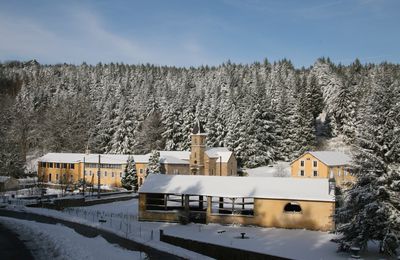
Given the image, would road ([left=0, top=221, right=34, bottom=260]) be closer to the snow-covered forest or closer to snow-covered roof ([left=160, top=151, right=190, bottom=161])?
snow-covered roof ([left=160, top=151, right=190, bottom=161])

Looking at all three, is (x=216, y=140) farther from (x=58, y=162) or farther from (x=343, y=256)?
(x=343, y=256)

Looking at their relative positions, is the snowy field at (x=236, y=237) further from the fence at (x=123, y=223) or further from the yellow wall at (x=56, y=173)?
the yellow wall at (x=56, y=173)

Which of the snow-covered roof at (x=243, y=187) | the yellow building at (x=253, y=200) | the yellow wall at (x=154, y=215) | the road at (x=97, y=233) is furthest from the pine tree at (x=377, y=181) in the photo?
the yellow wall at (x=154, y=215)

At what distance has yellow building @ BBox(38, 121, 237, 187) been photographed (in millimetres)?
67688

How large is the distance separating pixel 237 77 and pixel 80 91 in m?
45.5

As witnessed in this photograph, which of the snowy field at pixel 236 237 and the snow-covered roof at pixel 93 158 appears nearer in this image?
the snowy field at pixel 236 237

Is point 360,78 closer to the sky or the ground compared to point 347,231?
closer to the sky

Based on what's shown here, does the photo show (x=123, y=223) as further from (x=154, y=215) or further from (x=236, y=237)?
(x=236, y=237)

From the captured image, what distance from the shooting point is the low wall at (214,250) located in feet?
76.1

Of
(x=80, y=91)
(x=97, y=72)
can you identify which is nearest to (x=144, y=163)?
(x=80, y=91)

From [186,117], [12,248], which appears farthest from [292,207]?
[186,117]

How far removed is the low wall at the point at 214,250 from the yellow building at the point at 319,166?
134ft

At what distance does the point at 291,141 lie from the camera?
78000 mm

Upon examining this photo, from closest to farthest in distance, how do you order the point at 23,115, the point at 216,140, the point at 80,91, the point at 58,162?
the point at 58,162 < the point at 216,140 < the point at 23,115 < the point at 80,91
